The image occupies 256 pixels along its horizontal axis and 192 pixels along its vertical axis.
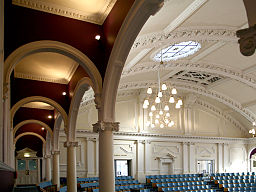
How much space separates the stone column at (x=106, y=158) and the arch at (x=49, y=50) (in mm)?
873

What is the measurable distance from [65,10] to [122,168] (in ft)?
51.3

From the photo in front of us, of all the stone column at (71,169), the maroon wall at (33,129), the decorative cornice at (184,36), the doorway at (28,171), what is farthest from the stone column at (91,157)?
the decorative cornice at (184,36)

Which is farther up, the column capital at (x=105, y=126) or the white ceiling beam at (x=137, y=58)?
the white ceiling beam at (x=137, y=58)

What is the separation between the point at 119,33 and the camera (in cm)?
604

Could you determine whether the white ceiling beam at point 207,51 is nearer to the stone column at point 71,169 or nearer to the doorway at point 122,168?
the stone column at point 71,169

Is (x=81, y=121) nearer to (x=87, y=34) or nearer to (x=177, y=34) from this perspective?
(x=177, y=34)

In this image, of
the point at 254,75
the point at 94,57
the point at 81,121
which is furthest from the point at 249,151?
the point at 94,57

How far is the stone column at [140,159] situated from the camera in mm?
20092

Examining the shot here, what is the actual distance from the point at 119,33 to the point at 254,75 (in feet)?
39.3

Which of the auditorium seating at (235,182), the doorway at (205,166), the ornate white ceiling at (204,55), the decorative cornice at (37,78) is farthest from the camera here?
the doorway at (205,166)

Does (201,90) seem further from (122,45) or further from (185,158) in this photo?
(122,45)

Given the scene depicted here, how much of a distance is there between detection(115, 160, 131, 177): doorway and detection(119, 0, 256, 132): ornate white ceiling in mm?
6395

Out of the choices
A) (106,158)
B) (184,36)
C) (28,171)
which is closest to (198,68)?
(184,36)

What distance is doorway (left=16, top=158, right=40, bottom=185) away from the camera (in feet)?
70.2
